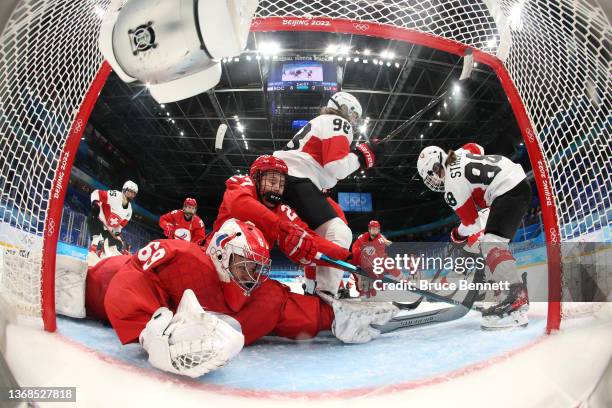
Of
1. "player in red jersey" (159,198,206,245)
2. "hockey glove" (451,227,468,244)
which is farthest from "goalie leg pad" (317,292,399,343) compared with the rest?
"player in red jersey" (159,198,206,245)

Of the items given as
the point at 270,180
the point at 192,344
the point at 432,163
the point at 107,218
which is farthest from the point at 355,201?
the point at 192,344

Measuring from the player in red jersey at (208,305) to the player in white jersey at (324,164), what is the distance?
0.82 ft

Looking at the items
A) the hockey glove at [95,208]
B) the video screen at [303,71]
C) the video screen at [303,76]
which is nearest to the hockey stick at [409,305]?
the hockey glove at [95,208]

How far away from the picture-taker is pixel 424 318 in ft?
5.22

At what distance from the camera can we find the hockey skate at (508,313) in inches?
53.4

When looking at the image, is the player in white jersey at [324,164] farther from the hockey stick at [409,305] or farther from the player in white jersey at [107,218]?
the player in white jersey at [107,218]

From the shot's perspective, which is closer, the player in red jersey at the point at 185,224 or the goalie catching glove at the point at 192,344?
the goalie catching glove at the point at 192,344

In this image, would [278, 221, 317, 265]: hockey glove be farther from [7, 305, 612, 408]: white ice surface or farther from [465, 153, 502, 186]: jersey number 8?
[465, 153, 502, 186]: jersey number 8

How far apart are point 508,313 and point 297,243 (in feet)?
2.71

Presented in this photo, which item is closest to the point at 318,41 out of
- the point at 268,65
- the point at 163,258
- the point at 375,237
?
the point at 268,65

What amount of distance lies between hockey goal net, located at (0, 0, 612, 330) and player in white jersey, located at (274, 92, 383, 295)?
1.42 feet

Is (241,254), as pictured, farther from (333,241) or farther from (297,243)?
(333,241)

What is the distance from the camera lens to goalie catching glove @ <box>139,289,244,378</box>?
792 millimetres

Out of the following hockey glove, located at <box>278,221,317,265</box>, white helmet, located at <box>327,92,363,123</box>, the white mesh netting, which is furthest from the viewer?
white helmet, located at <box>327,92,363,123</box>
